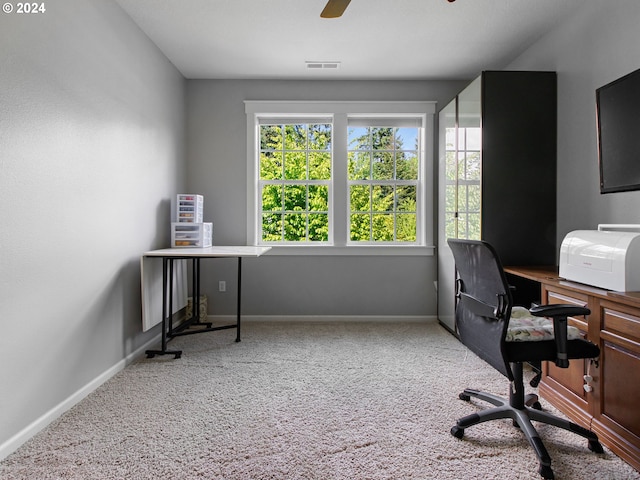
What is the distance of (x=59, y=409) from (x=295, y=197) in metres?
2.82

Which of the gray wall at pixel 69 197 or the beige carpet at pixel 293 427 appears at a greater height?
the gray wall at pixel 69 197

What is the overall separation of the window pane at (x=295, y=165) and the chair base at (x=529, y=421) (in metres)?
2.91

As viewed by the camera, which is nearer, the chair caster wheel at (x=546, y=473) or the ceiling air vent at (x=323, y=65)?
the chair caster wheel at (x=546, y=473)

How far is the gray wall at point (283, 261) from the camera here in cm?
410

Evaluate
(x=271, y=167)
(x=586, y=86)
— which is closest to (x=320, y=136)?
(x=271, y=167)

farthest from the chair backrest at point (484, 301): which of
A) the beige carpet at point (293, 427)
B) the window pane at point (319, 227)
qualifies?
the window pane at point (319, 227)

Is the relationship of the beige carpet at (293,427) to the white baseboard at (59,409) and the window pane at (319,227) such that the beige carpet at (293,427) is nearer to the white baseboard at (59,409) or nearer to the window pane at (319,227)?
the white baseboard at (59,409)

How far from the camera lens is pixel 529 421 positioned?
1801mm

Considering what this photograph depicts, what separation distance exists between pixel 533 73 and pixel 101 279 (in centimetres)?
351

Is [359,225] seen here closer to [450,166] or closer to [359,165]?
[359,165]

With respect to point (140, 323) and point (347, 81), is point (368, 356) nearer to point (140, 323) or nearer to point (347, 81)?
point (140, 323)

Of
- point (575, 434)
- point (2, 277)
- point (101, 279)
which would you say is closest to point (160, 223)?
point (101, 279)

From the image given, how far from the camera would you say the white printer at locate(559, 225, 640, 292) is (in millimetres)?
1722

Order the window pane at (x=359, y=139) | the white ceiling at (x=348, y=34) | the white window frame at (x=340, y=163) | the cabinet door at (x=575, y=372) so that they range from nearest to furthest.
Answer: the cabinet door at (x=575, y=372) < the white ceiling at (x=348, y=34) < the white window frame at (x=340, y=163) < the window pane at (x=359, y=139)
